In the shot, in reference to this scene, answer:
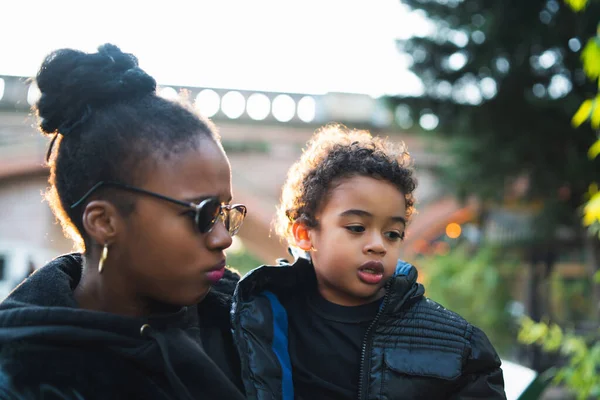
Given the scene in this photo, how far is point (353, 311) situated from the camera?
2.23 metres

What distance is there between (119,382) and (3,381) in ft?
0.81

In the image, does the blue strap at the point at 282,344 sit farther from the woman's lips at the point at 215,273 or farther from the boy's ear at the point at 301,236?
the woman's lips at the point at 215,273

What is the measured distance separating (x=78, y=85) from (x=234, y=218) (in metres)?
0.53

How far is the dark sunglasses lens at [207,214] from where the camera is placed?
1570 millimetres

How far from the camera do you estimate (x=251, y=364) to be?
1.84 meters

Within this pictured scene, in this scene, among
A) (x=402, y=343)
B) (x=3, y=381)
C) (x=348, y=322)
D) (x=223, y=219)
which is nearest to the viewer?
(x=3, y=381)

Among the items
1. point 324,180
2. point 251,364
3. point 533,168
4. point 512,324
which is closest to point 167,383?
point 251,364

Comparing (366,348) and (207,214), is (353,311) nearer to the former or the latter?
(366,348)

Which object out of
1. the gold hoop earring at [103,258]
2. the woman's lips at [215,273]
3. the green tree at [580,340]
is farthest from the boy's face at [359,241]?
the green tree at [580,340]

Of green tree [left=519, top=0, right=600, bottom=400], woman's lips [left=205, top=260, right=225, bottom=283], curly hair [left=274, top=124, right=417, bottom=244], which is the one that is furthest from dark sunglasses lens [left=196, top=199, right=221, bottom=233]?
green tree [left=519, top=0, right=600, bottom=400]

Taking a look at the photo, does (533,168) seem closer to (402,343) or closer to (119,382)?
(402,343)

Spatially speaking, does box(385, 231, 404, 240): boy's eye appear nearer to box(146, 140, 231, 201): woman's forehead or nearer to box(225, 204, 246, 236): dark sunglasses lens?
box(225, 204, 246, 236): dark sunglasses lens

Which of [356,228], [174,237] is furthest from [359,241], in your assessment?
[174,237]

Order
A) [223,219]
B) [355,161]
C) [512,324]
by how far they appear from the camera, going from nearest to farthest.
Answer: [223,219], [355,161], [512,324]
